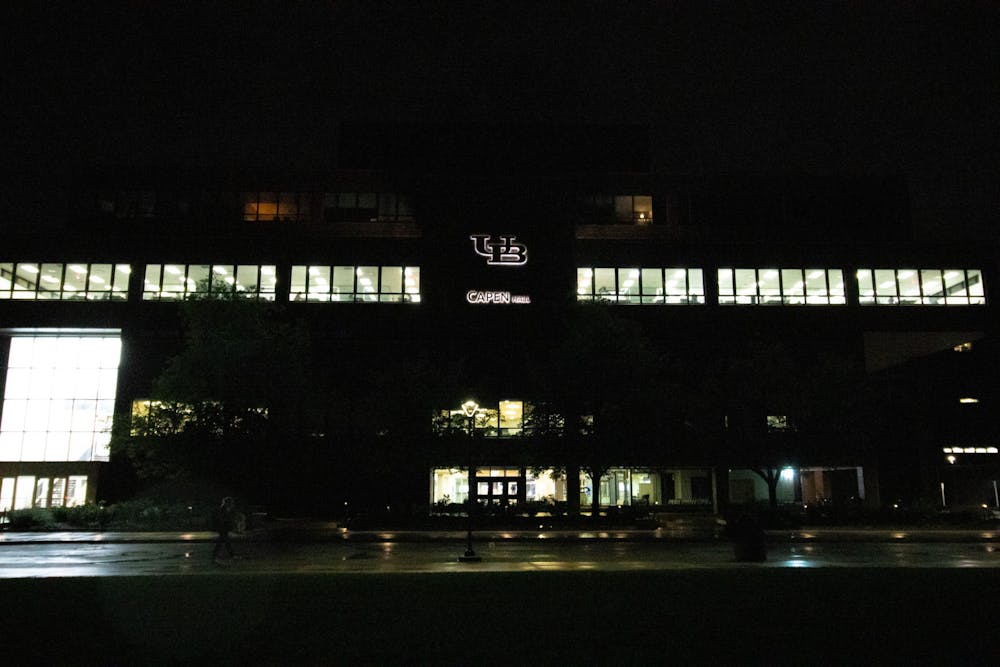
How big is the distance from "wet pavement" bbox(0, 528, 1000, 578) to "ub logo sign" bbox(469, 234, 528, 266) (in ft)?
65.4

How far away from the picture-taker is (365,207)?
1922 inches

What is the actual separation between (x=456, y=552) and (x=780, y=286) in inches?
1255

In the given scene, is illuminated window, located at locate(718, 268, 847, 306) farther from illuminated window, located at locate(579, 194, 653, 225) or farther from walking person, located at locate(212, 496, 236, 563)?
walking person, located at locate(212, 496, 236, 563)

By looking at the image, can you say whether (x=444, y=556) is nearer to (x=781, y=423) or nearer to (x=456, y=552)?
(x=456, y=552)

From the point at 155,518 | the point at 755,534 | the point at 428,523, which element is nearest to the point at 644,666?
the point at 755,534

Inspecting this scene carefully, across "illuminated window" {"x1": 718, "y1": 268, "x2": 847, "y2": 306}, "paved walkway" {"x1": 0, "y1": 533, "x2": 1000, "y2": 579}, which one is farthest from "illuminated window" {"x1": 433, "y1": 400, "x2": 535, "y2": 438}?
"illuminated window" {"x1": 718, "y1": 268, "x2": 847, "y2": 306}

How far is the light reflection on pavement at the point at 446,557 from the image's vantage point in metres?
17.8

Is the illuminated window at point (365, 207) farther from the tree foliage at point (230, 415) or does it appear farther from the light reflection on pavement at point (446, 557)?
the light reflection on pavement at point (446, 557)

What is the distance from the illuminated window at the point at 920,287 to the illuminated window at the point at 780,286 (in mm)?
1814

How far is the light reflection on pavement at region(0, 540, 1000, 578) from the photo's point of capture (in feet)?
58.3

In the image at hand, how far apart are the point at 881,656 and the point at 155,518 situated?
3370 centimetres

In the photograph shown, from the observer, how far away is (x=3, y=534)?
31625mm

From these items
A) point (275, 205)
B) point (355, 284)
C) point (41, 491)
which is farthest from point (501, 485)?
point (41, 491)

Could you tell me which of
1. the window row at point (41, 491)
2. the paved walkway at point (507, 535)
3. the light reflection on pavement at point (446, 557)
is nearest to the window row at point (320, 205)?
the window row at point (41, 491)
